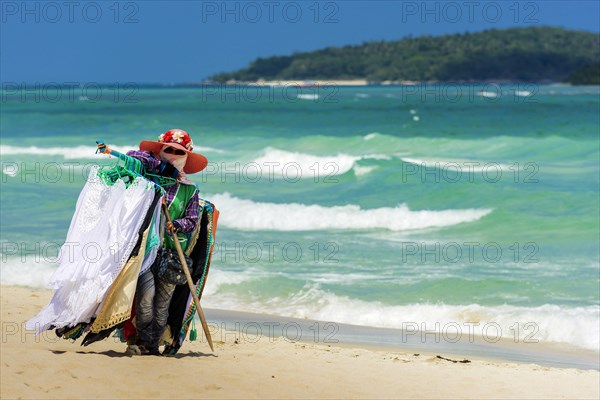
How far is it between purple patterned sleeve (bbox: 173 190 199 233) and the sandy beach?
885mm

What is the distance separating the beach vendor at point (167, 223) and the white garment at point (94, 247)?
0.79 feet

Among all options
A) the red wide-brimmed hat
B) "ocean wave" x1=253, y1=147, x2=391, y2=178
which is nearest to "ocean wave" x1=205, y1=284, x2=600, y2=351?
the red wide-brimmed hat

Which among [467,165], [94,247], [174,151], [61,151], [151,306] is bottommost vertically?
[151,306]

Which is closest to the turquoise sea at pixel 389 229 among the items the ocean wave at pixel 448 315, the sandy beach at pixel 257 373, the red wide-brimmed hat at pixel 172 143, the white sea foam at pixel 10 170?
the ocean wave at pixel 448 315

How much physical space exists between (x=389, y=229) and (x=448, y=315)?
6358 millimetres

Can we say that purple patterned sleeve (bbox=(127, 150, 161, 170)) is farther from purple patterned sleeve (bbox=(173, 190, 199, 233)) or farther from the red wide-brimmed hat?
purple patterned sleeve (bbox=(173, 190, 199, 233))

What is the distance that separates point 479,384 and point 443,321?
2.97 metres

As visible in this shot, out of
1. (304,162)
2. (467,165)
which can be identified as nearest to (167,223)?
(467,165)

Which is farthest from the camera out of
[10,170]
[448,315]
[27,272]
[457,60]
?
[457,60]

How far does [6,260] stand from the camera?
1248cm

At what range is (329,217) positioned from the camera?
1767cm

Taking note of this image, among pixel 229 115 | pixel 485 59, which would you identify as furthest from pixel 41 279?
pixel 485 59

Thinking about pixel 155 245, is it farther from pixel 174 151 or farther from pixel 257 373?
pixel 257 373

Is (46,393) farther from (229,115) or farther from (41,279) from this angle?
(229,115)
